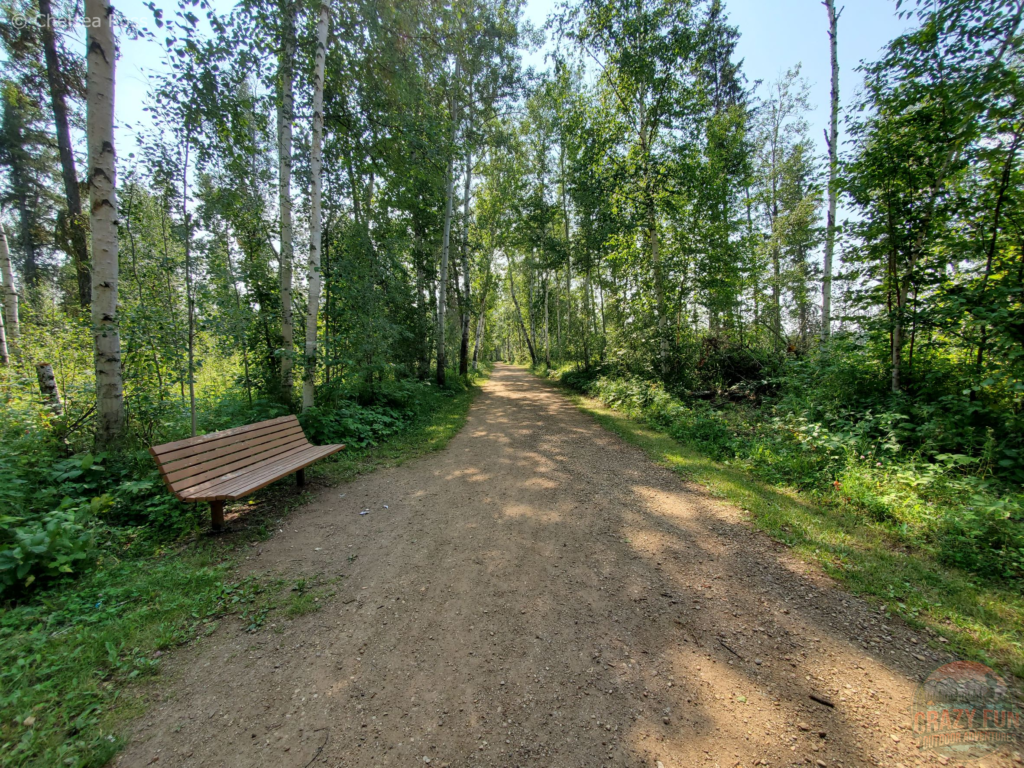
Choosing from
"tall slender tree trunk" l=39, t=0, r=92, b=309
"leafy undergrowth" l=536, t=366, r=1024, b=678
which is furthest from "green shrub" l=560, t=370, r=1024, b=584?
"tall slender tree trunk" l=39, t=0, r=92, b=309

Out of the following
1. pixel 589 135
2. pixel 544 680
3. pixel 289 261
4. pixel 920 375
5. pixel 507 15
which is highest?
pixel 507 15

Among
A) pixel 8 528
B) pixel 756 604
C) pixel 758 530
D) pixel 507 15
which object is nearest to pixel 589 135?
pixel 507 15

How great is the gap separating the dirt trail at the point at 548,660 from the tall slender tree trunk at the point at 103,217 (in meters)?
2.86

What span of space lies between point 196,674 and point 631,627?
2.88 meters

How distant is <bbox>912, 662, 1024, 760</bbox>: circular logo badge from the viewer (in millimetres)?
1775

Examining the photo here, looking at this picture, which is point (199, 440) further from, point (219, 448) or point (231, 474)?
point (231, 474)

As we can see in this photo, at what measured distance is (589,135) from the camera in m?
12.0

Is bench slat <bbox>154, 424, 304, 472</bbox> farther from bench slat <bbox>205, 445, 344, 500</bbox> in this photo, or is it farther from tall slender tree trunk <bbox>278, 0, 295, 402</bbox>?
tall slender tree trunk <bbox>278, 0, 295, 402</bbox>

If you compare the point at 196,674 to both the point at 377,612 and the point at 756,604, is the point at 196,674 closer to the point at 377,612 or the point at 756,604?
the point at 377,612

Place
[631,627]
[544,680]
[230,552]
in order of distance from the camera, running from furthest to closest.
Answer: [230,552]
[631,627]
[544,680]

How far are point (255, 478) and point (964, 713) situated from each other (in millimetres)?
5903

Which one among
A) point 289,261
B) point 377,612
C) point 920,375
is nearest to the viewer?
point 377,612

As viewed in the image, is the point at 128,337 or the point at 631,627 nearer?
the point at 631,627

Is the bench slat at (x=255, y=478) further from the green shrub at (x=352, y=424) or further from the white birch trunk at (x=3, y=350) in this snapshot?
the white birch trunk at (x=3, y=350)
